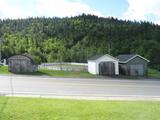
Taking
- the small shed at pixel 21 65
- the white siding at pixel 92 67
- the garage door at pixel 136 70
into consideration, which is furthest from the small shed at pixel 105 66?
the small shed at pixel 21 65

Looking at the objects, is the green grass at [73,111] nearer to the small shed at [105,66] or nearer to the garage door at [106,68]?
the small shed at [105,66]

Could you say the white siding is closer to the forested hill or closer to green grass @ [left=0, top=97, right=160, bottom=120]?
green grass @ [left=0, top=97, right=160, bottom=120]

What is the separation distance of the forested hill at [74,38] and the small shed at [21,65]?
130 ft

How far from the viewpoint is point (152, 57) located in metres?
78.4

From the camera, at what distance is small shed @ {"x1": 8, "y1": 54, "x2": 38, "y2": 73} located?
44.8 meters

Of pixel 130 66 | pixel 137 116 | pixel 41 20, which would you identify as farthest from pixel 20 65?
pixel 41 20

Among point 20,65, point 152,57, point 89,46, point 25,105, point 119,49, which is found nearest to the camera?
point 25,105

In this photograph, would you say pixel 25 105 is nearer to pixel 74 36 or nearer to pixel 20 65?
pixel 20 65

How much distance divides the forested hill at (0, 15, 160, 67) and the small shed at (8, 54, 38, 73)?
39.6m

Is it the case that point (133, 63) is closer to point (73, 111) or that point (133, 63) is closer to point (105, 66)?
point (105, 66)

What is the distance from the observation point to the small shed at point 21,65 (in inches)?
1766

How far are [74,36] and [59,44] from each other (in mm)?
11424

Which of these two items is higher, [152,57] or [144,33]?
[144,33]

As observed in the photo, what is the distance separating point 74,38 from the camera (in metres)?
127
